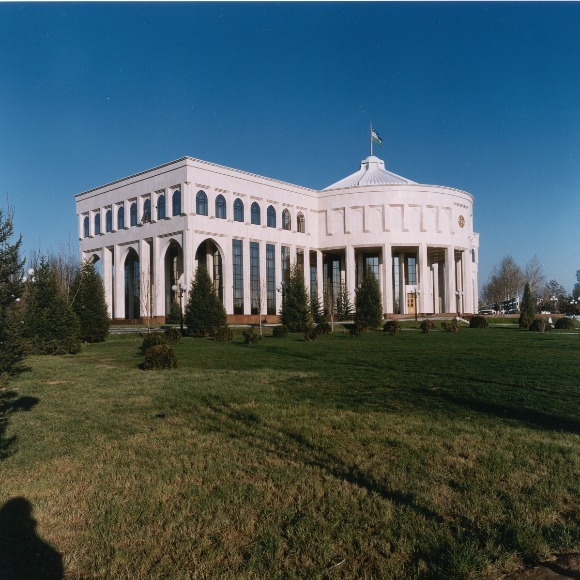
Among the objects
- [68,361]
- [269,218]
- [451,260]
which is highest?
[269,218]

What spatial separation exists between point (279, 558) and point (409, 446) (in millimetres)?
2718

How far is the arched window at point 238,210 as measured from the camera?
50.1m

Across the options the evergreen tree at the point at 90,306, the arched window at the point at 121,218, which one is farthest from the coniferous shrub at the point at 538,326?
the arched window at the point at 121,218

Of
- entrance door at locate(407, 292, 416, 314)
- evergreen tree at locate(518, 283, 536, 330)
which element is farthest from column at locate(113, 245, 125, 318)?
evergreen tree at locate(518, 283, 536, 330)

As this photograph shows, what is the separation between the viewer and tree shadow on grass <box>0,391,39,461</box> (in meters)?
6.22

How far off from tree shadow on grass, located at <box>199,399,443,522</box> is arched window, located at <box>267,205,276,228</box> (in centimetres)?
4598

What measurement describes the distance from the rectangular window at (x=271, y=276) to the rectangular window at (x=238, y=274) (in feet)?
10.4

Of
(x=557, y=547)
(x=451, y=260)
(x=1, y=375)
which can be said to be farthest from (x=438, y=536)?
(x=451, y=260)

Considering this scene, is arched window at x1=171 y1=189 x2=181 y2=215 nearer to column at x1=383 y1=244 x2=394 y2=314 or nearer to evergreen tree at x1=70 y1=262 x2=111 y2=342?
evergreen tree at x1=70 y1=262 x2=111 y2=342

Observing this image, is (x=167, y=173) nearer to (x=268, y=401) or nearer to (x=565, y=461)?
(x=268, y=401)

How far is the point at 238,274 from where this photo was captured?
49.9 m

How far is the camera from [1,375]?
549cm

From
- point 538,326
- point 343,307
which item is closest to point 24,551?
point 538,326

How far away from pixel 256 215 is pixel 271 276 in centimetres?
609
